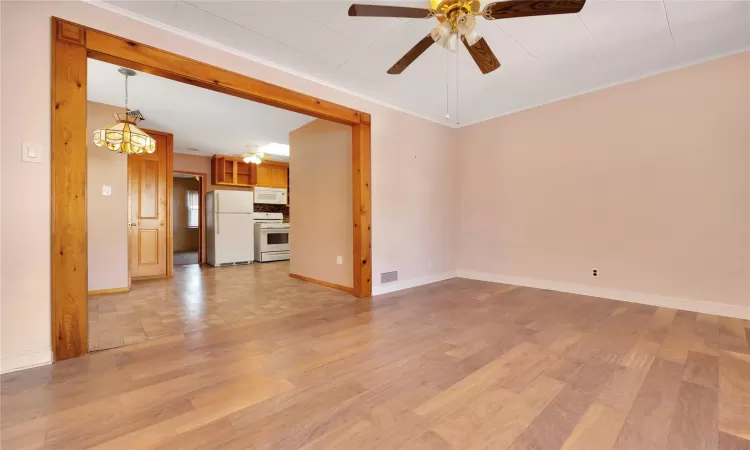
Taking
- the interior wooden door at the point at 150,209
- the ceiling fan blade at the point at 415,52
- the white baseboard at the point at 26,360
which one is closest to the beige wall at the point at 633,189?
the ceiling fan blade at the point at 415,52

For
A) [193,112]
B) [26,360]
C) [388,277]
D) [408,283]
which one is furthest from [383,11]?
[193,112]

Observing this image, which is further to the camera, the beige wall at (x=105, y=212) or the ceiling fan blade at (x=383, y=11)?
the beige wall at (x=105, y=212)

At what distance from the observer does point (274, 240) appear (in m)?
7.30

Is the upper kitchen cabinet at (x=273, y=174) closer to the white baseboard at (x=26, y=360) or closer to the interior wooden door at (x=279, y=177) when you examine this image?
the interior wooden door at (x=279, y=177)

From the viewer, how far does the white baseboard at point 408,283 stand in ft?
13.2

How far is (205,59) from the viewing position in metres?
2.64

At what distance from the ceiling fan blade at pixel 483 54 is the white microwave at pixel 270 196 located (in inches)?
240

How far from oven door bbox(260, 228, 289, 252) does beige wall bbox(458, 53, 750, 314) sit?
4.74m

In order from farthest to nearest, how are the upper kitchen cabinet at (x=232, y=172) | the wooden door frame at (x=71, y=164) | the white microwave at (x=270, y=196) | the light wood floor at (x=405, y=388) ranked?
the white microwave at (x=270, y=196) → the upper kitchen cabinet at (x=232, y=172) → the wooden door frame at (x=71, y=164) → the light wood floor at (x=405, y=388)

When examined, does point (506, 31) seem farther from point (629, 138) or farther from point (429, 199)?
point (429, 199)

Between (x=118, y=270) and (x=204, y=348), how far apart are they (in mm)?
3080

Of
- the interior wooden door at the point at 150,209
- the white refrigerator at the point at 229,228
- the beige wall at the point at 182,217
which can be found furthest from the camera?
the beige wall at the point at 182,217

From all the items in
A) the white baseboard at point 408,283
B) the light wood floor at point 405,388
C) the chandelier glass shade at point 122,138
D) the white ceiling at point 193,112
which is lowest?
the light wood floor at point 405,388

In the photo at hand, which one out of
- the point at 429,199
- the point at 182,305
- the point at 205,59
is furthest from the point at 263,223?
the point at 205,59
